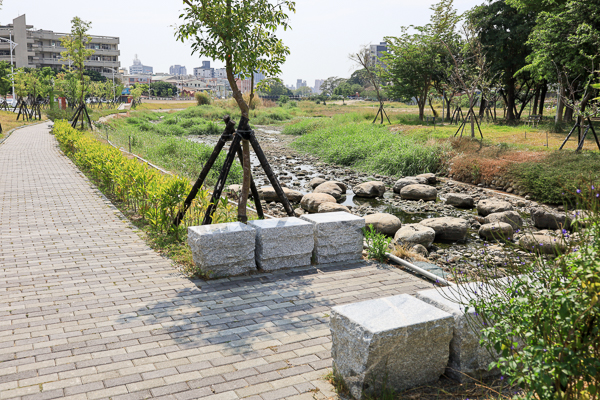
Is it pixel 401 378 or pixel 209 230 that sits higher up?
pixel 209 230

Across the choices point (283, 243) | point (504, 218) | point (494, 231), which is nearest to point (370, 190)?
point (504, 218)

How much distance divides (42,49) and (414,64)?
297 ft

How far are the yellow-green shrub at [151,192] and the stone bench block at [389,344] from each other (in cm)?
400

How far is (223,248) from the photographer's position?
5.95 m

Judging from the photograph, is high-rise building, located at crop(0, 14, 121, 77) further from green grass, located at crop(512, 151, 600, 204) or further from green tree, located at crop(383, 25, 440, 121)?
green grass, located at crop(512, 151, 600, 204)

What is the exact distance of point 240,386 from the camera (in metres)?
3.65

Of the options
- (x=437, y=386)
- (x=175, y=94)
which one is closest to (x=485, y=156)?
(x=437, y=386)

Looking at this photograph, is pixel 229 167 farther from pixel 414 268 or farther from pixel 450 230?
pixel 450 230

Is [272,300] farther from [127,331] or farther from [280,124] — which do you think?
[280,124]

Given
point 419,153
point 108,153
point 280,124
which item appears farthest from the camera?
point 280,124

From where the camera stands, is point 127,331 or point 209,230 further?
point 209,230

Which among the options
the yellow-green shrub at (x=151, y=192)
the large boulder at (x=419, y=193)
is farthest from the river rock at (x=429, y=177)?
the yellow-green shrub at (x=151, y=192)

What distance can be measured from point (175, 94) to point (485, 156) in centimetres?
12067

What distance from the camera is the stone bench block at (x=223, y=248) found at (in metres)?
5.89
